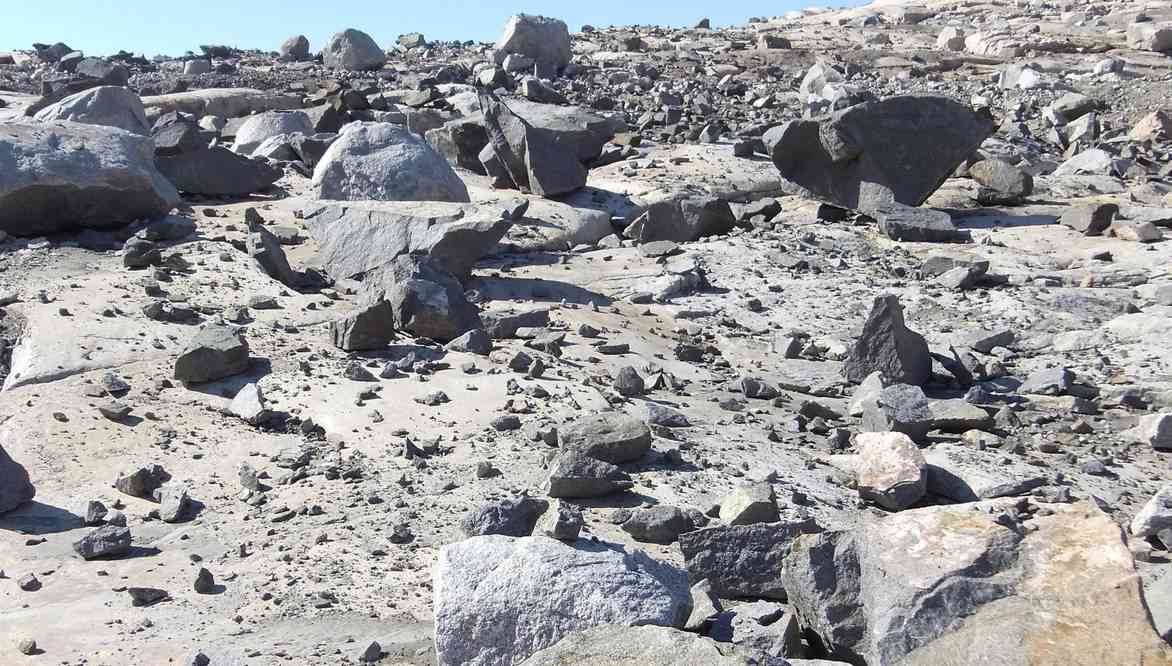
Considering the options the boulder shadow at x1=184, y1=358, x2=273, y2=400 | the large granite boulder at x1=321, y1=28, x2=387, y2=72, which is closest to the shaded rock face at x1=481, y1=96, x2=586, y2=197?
the boulder shadow at x1=184, y1=358, x2=273, y2=400

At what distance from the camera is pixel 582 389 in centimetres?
564

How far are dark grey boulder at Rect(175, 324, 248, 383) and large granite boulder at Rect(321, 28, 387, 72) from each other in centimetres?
1238

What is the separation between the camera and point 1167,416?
17.4 ft

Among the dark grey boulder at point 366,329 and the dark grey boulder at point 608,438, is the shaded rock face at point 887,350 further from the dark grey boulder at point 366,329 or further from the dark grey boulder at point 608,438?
the dark grey boulder at point 366,329

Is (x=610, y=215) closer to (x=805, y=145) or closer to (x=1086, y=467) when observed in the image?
(x=805, y=145)

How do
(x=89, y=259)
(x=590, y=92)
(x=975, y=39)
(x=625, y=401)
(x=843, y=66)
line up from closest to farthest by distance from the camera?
(x=625, y=401), (x=89, y=259), (x=590, y=92), (x=843, y=66), (x=975, y=39)

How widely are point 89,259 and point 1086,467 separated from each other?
5834mm

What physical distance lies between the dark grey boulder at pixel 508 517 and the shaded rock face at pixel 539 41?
13106 millimetres

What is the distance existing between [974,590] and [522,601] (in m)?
1.14

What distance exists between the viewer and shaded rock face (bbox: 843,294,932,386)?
6.05 m

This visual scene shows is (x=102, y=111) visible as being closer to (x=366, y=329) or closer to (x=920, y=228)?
(x=366, y=329)

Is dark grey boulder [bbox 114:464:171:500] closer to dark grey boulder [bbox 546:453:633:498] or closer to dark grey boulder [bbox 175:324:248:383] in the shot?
dark grey boulder [bbox 175:324:248:383]

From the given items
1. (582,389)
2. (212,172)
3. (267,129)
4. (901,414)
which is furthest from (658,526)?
(267,129)

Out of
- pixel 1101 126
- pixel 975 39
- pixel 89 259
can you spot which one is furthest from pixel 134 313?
pixel 975 39
